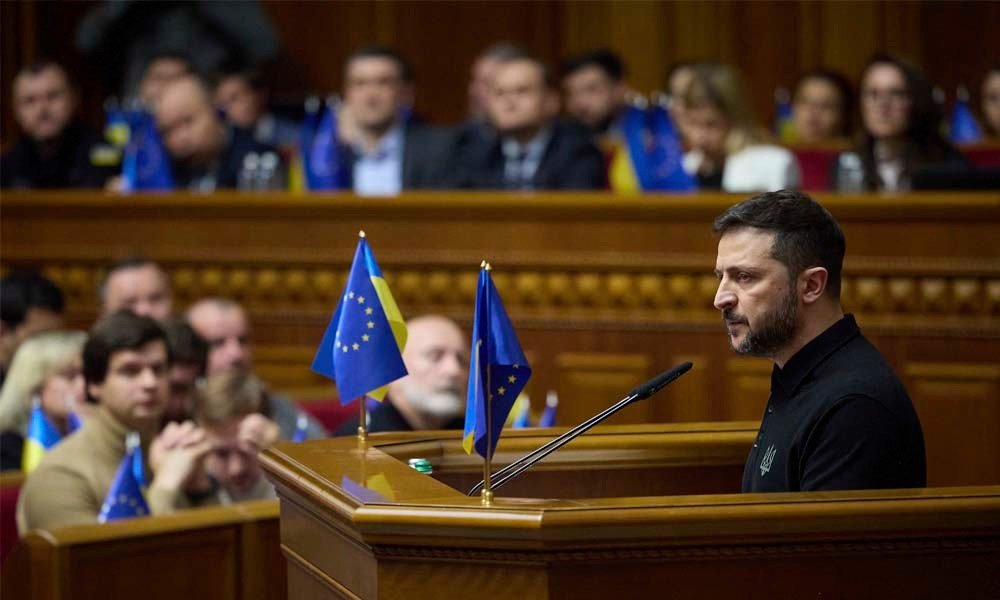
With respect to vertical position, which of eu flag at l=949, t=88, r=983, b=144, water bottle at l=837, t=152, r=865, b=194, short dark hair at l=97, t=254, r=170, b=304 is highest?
eu flag at l=949, t=88, r=983, b=144

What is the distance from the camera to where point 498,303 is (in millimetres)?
2799

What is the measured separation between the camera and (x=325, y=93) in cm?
1114

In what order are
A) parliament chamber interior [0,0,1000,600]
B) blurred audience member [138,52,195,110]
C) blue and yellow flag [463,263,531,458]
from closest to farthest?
parliament chamber interior [0,0,1000,600] < blue and yellow flag [463,263,531,458] < blurred audience member [138,52,195,110]

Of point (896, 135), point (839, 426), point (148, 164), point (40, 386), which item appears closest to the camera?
point (839, 426)

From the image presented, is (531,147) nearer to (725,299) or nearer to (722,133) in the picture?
(722,133)

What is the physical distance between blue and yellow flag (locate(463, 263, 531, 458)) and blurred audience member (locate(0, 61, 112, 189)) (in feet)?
18.9

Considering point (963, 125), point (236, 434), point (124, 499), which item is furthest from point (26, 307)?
point (963, 125)

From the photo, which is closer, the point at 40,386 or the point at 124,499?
the point at 124,499

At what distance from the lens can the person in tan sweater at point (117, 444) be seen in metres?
4.48

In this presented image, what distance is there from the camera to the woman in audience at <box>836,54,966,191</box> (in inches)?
259

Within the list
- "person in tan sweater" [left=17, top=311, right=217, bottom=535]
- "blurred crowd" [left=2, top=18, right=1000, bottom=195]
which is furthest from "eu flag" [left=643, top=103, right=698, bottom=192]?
"person in tan sweater" [left=17, top=311, right=217, bottom=535]

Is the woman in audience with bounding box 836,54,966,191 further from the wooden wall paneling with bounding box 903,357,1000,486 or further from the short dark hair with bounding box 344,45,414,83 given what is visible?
the short dark hair with bounding box 344,45,414,83

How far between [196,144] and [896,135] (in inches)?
119

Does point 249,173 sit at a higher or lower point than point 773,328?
higher
